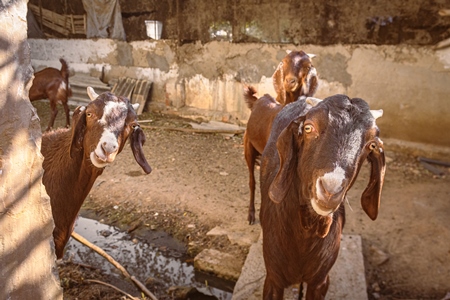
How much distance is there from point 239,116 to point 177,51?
2.28 meters

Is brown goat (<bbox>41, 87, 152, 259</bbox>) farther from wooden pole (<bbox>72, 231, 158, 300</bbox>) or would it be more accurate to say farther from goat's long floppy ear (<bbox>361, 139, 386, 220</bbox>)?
goat's long floppy ear (<bbox>361, 139, 386, 220</bbox>)

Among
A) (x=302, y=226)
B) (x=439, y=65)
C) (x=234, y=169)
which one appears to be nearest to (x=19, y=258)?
(x=302, y=226)

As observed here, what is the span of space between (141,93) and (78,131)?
6.82 meters

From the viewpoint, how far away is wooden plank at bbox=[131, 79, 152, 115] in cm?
932

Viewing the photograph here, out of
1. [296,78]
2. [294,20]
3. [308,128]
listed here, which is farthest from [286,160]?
[294,20]

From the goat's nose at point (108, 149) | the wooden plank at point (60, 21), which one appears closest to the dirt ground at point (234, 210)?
the goat's nose at point (108, 149)

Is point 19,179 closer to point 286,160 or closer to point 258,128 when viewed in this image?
point 286,160

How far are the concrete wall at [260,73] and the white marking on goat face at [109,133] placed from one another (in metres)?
5.36

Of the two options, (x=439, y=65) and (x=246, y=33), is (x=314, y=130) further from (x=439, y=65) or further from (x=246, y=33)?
(x=246, y=33)

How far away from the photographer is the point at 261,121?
4.20 metres

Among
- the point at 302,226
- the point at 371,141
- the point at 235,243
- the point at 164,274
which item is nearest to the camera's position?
the point at 371,141

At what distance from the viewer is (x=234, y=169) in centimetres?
619

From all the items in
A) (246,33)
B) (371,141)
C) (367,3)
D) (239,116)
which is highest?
(367,3)

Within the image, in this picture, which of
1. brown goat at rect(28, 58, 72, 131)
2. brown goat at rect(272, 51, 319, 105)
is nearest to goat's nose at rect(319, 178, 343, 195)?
brown goat at rect(272, 51, 319, 105)
